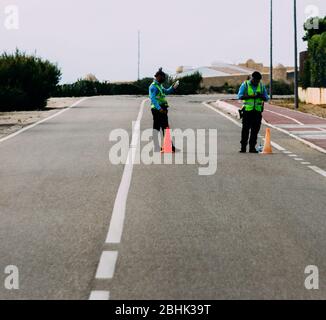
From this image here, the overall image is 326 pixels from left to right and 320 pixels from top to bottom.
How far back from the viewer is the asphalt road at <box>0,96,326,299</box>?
8180mm

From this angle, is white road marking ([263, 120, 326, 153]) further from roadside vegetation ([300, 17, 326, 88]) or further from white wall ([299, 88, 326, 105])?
roadside vegetation ([300, 17, 326, 88])

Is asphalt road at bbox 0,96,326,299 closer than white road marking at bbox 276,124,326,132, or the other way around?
asphalt road at bbox 0,96,326,299

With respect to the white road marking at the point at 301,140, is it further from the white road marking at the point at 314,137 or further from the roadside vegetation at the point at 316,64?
the roadside vegetation at the point at 316,64

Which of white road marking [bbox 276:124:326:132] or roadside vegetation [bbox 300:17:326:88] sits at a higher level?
roadside vegetation [bbox 300:17:326:88]

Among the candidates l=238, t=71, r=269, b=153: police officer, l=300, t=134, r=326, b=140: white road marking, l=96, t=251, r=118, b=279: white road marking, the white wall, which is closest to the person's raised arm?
l=238, t=71, r=269, b=153: police officer

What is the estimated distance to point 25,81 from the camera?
52.5 m

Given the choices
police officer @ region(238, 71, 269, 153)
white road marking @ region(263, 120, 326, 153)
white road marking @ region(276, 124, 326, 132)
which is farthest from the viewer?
white road marking @ region(276, 124, 326, 132)

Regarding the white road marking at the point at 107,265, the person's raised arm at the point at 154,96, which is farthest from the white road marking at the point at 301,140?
the white road marking at the point at 107,265

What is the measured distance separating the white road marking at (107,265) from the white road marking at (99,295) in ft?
1.96

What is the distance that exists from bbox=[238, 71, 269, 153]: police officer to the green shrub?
29.8 meters

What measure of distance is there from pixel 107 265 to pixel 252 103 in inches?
504

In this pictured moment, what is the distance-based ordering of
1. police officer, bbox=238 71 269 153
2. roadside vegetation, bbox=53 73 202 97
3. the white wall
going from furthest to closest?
roadside vegetation, bbox=53 73 202 97
the white wall
police officer, bbox=238 71 269 153

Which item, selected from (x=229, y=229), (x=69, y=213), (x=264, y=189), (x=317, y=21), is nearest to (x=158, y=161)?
(x=264, y=189)
